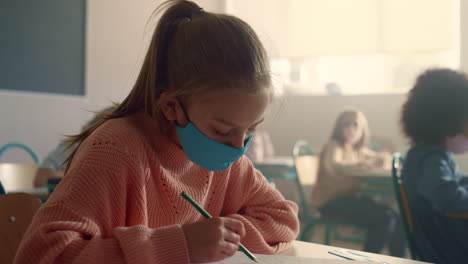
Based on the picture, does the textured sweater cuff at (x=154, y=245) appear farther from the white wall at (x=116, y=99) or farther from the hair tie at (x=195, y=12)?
the white wall at (x=116, y=99)

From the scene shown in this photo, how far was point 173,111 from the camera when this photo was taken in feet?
2.57

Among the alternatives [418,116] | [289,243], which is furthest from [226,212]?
[418,116]

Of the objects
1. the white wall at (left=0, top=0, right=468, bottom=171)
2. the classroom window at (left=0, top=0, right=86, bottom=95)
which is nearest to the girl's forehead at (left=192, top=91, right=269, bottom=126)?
the white wall at (left=0, top=0, right=468, bottom=171)

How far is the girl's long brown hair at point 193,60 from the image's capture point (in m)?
0.73

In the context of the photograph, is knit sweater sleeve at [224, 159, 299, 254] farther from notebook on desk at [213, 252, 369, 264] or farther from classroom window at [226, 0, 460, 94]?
classroom window at [226, 0, 460, 94]

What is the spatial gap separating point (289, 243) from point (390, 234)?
2288mm

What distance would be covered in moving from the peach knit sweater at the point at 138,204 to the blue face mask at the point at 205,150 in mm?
32

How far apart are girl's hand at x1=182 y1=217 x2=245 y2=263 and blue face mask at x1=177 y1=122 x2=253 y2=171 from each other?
14 centimetres

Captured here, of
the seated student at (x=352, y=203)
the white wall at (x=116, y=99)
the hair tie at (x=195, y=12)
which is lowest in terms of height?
the seated student at (x=352, y=203)

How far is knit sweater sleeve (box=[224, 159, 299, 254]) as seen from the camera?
33.1 inches

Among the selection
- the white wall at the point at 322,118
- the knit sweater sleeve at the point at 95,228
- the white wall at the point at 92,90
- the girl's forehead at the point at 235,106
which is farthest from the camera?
the white wall at the point at 322,118

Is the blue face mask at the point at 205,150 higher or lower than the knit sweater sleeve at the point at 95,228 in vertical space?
higher

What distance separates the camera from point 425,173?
1749mm

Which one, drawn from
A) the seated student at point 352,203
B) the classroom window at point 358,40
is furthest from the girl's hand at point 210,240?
the classroom window at point 358,40
